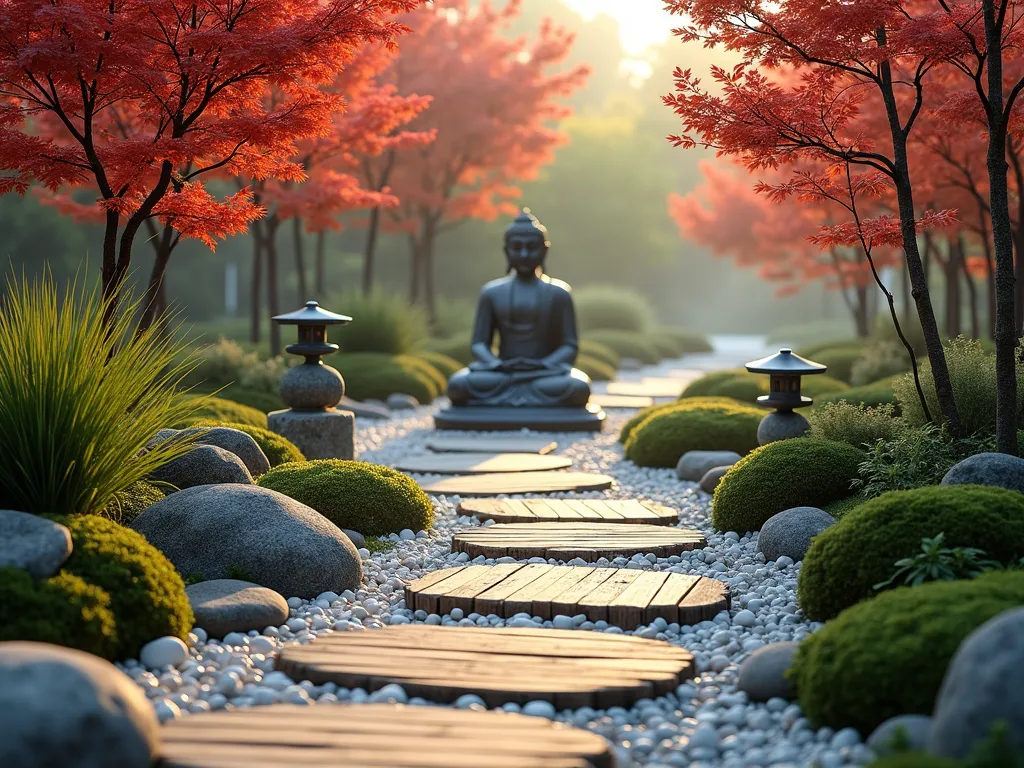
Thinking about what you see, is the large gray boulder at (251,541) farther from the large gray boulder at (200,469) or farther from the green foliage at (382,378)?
the green foliage at (382,378)

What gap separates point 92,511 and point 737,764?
10.4 ft

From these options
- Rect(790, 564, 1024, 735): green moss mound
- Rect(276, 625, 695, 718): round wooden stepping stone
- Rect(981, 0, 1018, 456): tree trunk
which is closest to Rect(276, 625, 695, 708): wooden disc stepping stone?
Rect(276, 625, 695, 718): round wooden stepping stone

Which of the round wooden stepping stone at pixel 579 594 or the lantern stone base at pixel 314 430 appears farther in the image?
the lantern stone base at pixel 314 430

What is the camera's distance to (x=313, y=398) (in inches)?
360

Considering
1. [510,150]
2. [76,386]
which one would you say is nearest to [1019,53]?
[76,386]

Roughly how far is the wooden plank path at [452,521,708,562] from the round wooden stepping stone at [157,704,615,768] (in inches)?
106

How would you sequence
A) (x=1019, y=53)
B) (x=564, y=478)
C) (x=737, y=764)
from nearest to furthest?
(x=737, y=764)
(x=564, y=478)
(x=1019, y=53)

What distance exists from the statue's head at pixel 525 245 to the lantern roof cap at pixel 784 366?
5.85m

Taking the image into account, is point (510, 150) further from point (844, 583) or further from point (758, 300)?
point (758, 300)

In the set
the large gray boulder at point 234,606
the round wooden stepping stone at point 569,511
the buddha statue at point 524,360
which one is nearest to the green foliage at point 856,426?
the round wooden stepping stone at point 569,511

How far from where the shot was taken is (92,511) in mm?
5090

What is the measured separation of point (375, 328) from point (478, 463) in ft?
24.9

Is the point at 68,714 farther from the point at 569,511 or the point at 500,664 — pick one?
the point at 569,511

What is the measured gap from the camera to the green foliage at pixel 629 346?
26406mm
